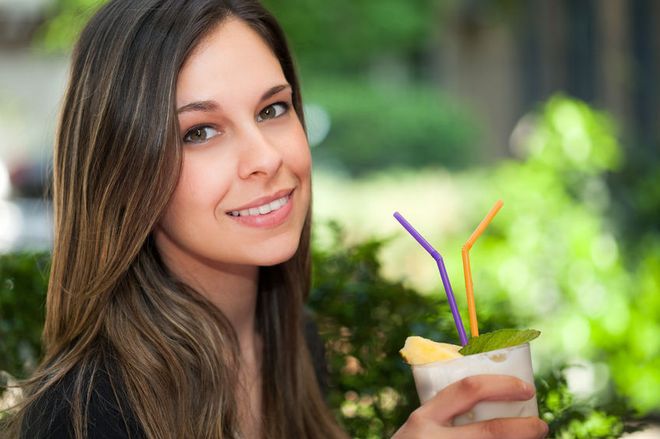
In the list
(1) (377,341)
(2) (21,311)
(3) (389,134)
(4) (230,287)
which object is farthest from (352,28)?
(4) (230,287)

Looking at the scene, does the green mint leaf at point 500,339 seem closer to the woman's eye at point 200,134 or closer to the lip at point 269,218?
the lip at point 269,218

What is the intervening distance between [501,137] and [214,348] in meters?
18.8

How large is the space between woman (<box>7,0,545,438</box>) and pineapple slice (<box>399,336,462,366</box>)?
0.47m

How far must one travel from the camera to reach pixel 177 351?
2170 mm

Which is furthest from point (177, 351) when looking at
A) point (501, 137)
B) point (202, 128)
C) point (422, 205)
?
point (501, 137)

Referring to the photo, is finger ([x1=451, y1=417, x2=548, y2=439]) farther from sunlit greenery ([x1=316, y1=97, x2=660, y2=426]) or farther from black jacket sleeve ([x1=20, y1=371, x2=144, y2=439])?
sunlit greenery ([x1=316, y1=97, x2=660, y2=426])

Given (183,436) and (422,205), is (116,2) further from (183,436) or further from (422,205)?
(422,205)

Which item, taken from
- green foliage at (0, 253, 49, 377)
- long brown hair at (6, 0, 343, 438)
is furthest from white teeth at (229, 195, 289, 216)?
green foliage at (0, 253, 49, 377)

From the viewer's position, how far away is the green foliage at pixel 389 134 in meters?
20.6

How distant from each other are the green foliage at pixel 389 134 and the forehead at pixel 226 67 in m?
18.1

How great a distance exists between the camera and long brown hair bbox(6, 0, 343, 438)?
2072 mm

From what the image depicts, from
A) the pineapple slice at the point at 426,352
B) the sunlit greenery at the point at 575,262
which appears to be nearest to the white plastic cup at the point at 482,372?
the pineapple slice at the point at 426,352

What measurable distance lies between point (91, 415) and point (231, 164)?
0.57m

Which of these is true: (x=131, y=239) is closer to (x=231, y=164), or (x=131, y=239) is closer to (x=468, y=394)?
(x=231, y=164)
